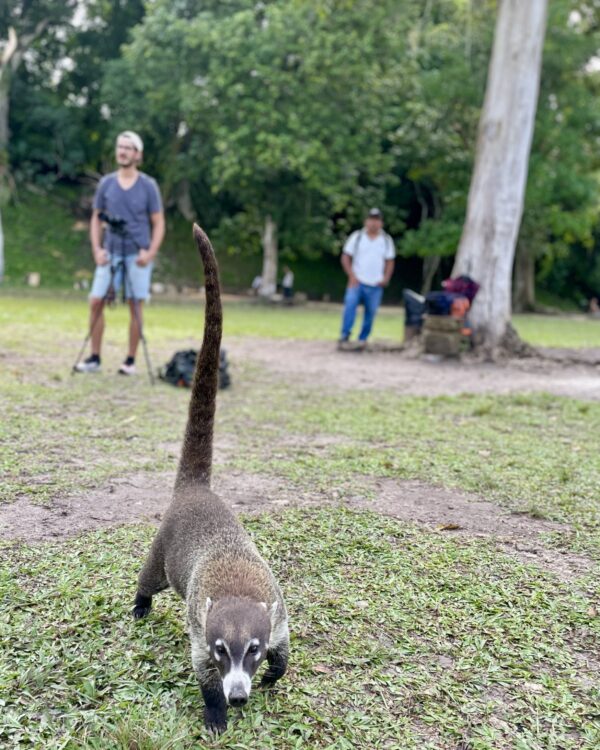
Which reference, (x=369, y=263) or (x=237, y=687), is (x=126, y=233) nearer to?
(x=369, y=263)

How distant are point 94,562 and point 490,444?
323 centimetres

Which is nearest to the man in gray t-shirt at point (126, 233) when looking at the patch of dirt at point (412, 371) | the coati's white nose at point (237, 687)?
the patch of dirt at point (412, 371)

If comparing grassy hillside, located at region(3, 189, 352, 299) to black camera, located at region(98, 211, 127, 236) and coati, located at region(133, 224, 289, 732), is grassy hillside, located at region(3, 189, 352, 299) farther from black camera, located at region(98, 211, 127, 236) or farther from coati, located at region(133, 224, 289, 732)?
coati, located at region(133, 224, 289, 732)

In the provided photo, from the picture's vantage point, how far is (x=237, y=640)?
1.78 m

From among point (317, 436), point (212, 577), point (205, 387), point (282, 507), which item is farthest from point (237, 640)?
point (317, 436)

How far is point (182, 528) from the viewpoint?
237 centimetres

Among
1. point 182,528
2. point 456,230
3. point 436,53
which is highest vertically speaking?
point 436,53

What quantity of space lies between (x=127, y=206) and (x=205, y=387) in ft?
15.4

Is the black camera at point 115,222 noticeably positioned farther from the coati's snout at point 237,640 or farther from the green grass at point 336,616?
the coati's snout at point 237,640

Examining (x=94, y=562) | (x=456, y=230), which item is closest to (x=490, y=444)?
(x=94, y=562)

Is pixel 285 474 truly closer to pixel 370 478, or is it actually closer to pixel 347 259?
pixel 370 478

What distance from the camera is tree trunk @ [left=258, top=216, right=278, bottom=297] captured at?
23.7 m

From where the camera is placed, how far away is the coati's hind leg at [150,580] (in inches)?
96.1

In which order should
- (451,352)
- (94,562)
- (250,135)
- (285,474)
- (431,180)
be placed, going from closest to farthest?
(94,562)
(285,474)
(451,352)
(250,135)
(431,180)
